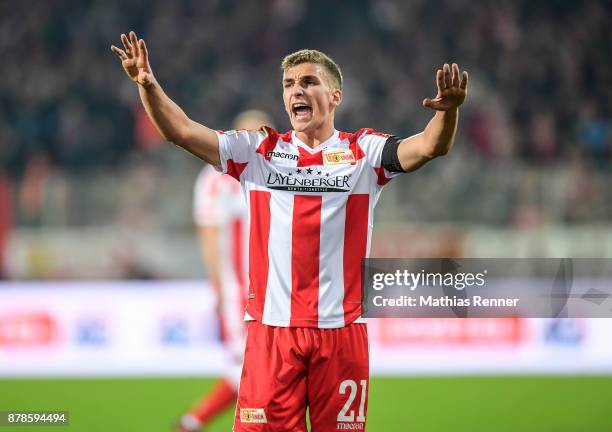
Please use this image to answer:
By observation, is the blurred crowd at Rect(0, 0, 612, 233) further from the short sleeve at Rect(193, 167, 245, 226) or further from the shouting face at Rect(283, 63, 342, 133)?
the shouting face at Rect(283, 63, 342, 133)

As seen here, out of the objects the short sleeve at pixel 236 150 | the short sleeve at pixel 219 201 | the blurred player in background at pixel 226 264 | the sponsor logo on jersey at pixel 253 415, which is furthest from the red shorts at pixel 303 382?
the short sleeve at pixel 219 201

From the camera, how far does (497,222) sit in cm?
1187

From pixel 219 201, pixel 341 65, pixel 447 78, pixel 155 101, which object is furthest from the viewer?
pixel 341 65

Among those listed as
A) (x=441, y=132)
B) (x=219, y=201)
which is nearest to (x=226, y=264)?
(x=219, y=201)

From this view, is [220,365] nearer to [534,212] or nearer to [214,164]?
[534,212]

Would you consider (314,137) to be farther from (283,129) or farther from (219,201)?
(283,129)

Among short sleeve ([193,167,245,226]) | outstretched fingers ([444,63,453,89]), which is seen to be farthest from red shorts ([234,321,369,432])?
short sleeve ([193,167,245,226])

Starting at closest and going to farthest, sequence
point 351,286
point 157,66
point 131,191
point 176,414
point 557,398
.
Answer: point 351,286 → point 176,414 → point 557,398 → point 131,191 → point 157,66

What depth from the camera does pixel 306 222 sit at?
4180 millimetres

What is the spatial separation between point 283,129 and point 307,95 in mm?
10402

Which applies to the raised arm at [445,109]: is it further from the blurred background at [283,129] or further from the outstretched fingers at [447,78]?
the blurred background at [283,129]

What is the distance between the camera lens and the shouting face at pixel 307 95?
422cm

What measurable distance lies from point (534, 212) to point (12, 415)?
7261mm

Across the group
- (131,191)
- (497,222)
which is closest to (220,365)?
(131,191)
